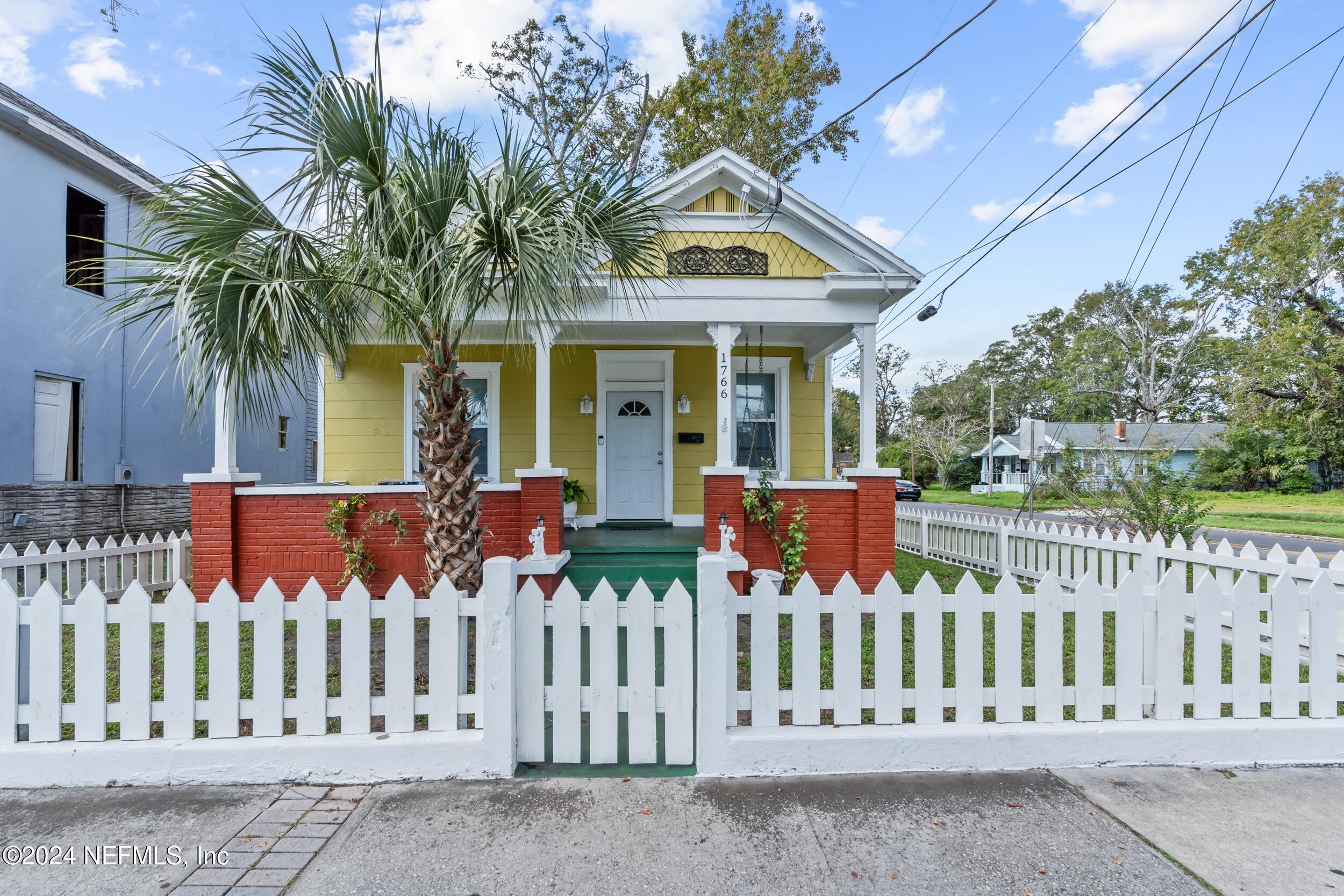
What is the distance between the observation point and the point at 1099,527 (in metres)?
7.80

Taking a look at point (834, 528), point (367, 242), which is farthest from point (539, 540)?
point (834, 528)

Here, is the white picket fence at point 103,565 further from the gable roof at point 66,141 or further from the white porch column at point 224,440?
the gable roof at point 66,141

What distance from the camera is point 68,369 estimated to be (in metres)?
8.92

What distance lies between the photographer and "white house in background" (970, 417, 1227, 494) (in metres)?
8.16

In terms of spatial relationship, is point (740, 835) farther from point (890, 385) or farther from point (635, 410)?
point (890, 385)

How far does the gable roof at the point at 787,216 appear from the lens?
712cm

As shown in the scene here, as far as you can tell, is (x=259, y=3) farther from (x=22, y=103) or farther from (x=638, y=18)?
(x=638, y=18)

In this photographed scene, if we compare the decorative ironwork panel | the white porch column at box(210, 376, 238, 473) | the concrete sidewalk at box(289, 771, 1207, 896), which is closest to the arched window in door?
the decorative ironwork panel

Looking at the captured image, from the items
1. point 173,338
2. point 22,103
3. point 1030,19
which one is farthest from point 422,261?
point 22,103

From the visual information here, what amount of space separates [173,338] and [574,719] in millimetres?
3622

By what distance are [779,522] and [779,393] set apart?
302cm

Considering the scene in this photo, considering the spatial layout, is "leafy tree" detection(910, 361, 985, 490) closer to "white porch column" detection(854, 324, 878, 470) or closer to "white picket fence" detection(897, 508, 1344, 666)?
"white picket fence" detection(897, 508, 1344, 666)

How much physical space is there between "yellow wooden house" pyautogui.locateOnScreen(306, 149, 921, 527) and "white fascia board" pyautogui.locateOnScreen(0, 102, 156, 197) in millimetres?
3933

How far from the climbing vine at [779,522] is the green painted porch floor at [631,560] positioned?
2.77 ft
